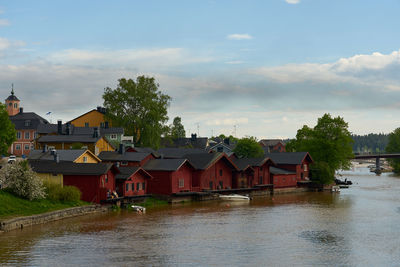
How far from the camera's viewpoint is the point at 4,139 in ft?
264

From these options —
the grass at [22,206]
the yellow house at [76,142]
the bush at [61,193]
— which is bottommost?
the grass at [22,206]

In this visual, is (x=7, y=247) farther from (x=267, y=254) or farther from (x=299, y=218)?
(x=299, y=218)

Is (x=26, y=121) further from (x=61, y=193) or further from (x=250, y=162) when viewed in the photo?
(x=61, y=193)

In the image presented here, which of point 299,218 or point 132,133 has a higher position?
point 132,133

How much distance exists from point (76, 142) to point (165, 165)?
1083 inches

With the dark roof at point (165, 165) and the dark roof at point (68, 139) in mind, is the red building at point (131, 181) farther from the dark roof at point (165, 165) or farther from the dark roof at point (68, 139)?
the dark roof at point (68, 139)

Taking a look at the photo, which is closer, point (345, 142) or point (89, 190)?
point (89, 190)

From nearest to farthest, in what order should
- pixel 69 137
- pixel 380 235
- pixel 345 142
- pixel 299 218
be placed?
pixel 380 235
pixel 299 218
pixel 69 137
pixel 345 142

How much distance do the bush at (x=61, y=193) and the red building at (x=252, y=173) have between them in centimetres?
3284

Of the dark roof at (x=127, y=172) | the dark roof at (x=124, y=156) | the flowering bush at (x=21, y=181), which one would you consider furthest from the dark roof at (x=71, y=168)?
the dark roof at (x=124, y=156)

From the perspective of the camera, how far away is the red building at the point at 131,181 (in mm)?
63500

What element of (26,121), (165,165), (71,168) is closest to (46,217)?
(71,168)

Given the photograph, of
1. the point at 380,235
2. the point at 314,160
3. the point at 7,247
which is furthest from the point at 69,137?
the point at 380,235

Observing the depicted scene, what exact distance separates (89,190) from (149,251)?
24.8 metres
